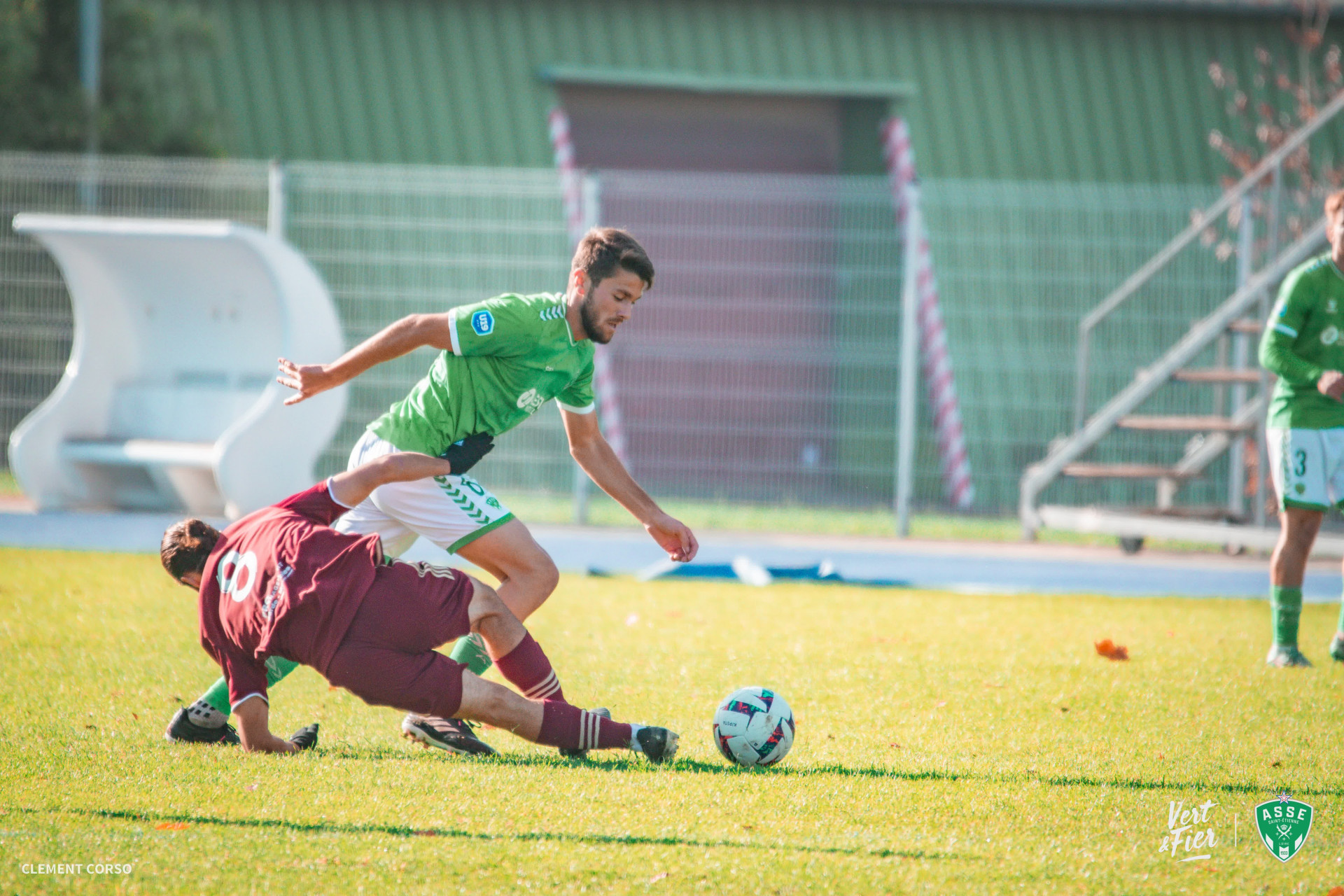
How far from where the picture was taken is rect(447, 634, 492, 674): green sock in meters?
4.51

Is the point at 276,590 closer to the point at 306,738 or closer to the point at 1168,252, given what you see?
the point at 306,738

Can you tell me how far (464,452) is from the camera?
434 cm

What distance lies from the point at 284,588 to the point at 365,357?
714 mm

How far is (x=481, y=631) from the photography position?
4.06 meters

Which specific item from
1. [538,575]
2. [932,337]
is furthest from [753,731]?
[932,337]

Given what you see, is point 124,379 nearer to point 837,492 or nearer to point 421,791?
point 837,492

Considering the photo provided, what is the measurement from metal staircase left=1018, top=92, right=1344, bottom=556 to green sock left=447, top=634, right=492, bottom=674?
6.99 m

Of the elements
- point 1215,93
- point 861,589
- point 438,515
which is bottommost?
point 861,589

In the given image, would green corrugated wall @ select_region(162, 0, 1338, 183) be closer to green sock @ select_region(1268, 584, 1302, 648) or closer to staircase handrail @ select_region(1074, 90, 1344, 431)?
staircase handrail @ select_region(1074, 90, 1344, 431)

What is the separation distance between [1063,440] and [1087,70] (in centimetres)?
625

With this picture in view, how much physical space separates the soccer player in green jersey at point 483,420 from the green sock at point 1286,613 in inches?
121

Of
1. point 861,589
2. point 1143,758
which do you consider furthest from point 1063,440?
point 1143,758

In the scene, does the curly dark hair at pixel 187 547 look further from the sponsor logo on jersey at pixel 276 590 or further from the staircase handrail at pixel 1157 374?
the staircase handrail at pixel 1157 374

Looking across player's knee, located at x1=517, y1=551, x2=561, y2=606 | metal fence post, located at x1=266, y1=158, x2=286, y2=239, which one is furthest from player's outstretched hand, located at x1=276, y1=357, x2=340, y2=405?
metal fence post, located at x1=266, y1=158, x2=286, y2=239
